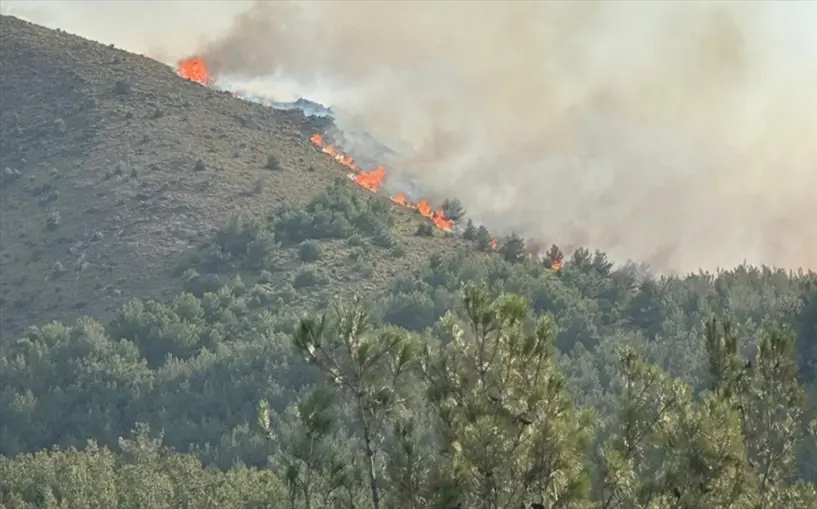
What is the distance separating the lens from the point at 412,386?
32312mm

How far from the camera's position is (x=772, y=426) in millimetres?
32594

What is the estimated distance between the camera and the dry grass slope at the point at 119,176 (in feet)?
442

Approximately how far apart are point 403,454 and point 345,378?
1921 millimetres

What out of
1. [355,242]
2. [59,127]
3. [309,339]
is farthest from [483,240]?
[309,339]

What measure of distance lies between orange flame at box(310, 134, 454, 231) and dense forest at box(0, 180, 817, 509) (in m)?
3.90

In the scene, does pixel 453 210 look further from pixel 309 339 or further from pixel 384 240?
pixel 309 339

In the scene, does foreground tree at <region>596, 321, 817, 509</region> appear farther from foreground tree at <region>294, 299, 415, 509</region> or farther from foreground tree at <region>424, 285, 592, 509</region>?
foreground tree at <region>294, 299, 415, 509</region>

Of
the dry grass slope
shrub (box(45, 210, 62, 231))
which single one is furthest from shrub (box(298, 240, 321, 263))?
shrub (box(45, 210, 62, 231))

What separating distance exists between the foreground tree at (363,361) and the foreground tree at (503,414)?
31.0 inches

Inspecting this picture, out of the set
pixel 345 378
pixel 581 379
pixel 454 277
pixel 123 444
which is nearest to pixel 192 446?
pixel 123 444

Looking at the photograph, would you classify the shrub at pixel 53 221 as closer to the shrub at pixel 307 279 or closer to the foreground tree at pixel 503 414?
the shrub at pixel 307 279

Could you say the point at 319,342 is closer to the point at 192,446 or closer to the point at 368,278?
the point at 192,446

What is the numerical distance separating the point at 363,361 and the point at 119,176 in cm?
12323

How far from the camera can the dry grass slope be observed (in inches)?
5305
